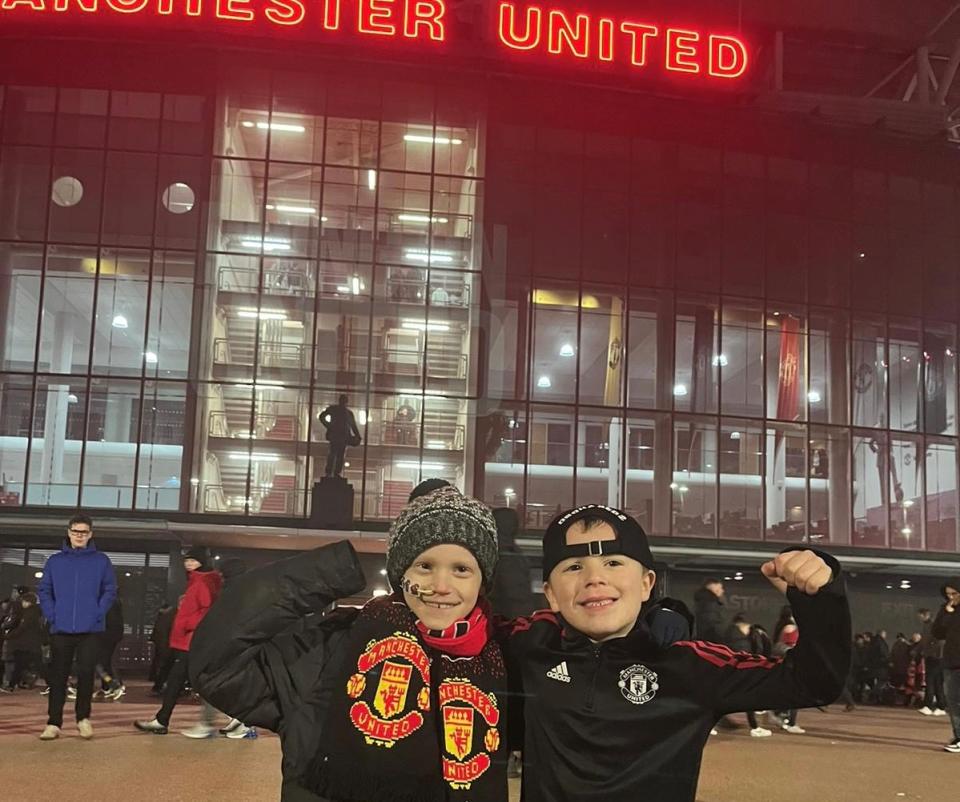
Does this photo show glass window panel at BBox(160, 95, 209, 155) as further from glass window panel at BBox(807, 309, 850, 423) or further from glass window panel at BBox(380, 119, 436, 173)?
glass window panel at BBox(807, 309, 850, 423)

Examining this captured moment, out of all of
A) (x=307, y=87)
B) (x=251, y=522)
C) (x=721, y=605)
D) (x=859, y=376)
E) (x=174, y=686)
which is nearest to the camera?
(x=174, y=686)

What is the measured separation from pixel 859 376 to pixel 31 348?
18.3 meters

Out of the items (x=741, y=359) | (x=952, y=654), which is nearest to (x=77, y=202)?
(x=741, y=359)

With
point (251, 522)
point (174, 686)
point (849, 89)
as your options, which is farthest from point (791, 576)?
point (849, 89)

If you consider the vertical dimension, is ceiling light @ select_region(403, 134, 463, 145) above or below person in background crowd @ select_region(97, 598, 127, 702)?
above

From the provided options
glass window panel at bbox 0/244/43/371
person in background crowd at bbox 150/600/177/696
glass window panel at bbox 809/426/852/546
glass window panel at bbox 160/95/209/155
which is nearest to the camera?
person in background crowd at bbox 150/600/177/696

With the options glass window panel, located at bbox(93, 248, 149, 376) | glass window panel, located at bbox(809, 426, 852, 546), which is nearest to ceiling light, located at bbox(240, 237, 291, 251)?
glass window panel, located at bbox(93, 248, 149, 376)

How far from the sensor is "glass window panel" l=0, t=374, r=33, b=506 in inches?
788

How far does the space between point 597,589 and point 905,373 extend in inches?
950

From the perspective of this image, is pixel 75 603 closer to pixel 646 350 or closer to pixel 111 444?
pixel 111 444

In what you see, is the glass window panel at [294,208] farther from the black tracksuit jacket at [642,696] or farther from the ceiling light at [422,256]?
the black tracksuit jacket at [642,696]

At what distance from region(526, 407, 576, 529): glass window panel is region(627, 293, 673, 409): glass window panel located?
5.63 feet

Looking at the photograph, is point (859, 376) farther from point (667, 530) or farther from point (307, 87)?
point (307, 87)

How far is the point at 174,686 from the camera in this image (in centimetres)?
837
